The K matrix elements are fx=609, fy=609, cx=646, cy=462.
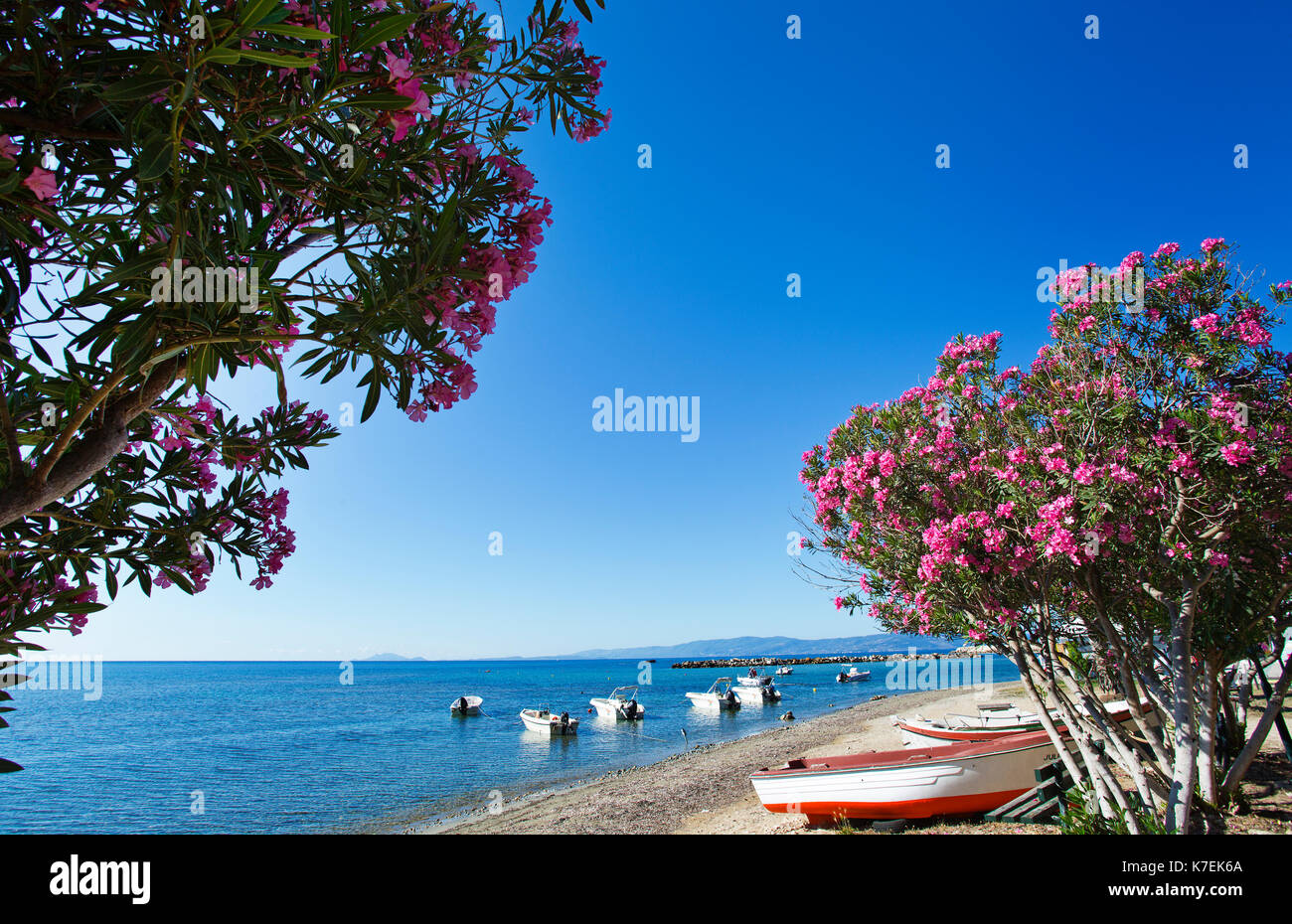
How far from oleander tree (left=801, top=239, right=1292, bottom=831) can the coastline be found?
5.61 metres

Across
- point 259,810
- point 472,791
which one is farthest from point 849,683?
point 259,810

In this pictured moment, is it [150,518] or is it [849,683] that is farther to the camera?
[849,683]

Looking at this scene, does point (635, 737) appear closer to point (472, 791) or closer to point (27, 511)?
point (472, 791)

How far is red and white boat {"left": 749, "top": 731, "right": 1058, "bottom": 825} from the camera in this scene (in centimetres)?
854

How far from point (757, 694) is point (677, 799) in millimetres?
29548

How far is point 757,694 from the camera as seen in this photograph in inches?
1692

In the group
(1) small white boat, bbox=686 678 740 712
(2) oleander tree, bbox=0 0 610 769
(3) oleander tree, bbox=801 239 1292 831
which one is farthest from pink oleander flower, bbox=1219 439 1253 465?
(1) small white boat, bbox=686 678 740 712

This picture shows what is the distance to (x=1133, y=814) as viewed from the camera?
509cm

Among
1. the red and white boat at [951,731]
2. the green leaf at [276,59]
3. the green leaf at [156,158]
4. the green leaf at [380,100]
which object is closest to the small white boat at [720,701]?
the red and white boat at [951,731]

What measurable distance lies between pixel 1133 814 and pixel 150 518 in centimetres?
713

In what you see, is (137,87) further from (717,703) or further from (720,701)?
(717,703)

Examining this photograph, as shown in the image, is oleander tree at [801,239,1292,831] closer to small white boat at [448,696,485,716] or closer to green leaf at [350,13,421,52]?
green leaf at [350,13,421,52]

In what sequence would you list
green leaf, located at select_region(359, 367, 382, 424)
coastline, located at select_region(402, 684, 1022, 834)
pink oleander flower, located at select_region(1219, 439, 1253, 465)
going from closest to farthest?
green leaf, located at select_region(359, 367, 382, 424)
pink oleander flower, located at select_region(1219, 439, 1253, 465)
coastline, located at select_region(402, 684, 1022, 834)

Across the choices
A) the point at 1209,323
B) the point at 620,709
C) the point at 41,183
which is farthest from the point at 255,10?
the point at 620,709
